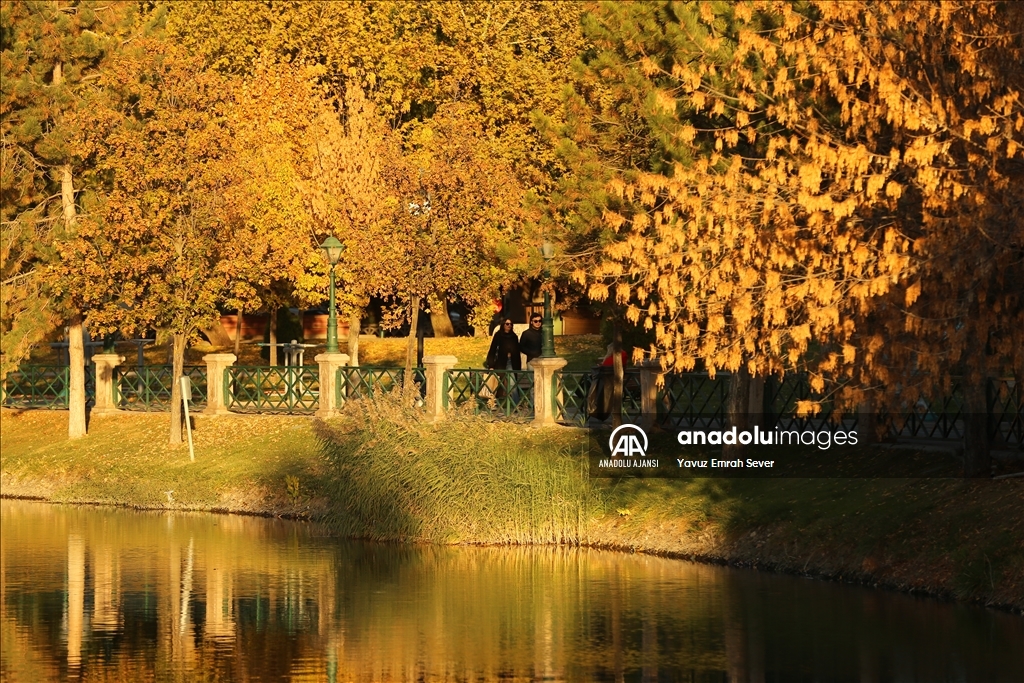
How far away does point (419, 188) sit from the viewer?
45281mm

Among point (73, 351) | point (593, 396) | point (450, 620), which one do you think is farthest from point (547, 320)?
point (450, 620)

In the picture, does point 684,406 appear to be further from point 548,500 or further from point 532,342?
point 548,500

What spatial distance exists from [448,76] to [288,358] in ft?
34.1

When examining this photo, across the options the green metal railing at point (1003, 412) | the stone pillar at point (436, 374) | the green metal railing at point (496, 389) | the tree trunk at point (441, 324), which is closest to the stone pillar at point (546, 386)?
the green metal railing at point (496, 389)

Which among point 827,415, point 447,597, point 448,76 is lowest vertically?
point 447,597

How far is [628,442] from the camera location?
31.1 meters

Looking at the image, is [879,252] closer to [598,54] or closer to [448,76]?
[598,54]

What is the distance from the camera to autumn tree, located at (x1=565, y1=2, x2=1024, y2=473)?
17969mm

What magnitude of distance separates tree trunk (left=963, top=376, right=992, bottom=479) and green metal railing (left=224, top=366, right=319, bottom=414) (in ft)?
55.5

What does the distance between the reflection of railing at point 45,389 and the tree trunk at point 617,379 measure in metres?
14.0

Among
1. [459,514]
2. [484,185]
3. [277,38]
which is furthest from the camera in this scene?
[277,38]

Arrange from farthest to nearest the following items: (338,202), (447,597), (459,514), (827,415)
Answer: (338,202) < (827,415) < (459,514) < (447,597)

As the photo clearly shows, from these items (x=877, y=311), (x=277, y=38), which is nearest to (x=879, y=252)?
(x=877, y=311)

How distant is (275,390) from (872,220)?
73.4ft
